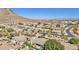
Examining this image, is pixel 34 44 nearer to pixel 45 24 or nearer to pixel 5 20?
pixel 45 24

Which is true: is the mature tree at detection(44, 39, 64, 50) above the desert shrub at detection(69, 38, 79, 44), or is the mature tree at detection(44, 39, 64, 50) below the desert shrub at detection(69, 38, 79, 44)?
below

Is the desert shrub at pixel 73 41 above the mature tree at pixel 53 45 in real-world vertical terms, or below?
above
